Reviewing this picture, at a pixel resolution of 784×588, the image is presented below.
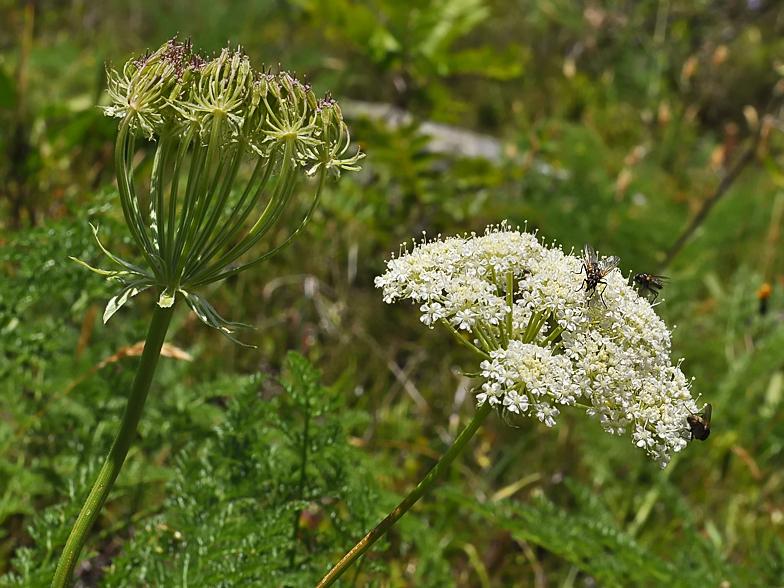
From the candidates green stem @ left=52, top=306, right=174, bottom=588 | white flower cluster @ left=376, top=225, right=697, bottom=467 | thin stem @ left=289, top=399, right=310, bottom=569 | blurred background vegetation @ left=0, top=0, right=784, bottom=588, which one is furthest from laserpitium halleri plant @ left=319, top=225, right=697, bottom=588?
thin stem @ left=289, top=399, right=310, bottom=569

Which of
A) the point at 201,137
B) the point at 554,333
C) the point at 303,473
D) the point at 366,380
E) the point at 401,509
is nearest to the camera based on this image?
the point at 401,509

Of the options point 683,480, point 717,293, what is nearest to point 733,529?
point 683,480

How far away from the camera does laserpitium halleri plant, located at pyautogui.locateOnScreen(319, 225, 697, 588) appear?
5.09 ft

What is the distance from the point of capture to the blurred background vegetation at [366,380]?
7.47 feet

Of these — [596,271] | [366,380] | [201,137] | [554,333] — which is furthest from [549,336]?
[366,380]

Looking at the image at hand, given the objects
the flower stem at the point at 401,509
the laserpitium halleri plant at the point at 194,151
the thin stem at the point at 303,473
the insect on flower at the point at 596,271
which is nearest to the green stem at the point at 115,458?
the laserpitium halleri plant at the point at 194,151

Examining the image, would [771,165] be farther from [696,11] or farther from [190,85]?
[696,11]

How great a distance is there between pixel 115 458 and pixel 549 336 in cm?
107

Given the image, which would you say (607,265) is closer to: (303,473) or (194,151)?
(194,151)

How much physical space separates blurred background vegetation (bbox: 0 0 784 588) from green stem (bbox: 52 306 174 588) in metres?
0.54

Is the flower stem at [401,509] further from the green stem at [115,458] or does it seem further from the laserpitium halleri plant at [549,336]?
the green stem at [115,458]

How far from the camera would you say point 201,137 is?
4.92 ft

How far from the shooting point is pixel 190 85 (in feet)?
4.87

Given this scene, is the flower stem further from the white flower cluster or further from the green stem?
the green stem
